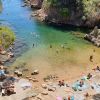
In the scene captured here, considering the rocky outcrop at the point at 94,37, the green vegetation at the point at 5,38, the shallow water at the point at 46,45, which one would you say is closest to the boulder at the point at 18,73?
the shallow water at the point at 46,45

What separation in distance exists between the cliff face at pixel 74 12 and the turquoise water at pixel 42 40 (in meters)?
2.95

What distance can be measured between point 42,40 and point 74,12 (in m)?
13.1

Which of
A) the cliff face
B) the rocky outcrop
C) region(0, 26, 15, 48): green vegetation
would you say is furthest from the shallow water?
the cliff face

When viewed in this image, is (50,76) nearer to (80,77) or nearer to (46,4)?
(80,77)

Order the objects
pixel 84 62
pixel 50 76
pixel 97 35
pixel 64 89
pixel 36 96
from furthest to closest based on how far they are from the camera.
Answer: pixel 97 35
pixel 84 62
pixel 50 76
pixel 64 89
pixel 36 96

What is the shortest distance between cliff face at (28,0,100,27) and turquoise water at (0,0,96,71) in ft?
9.69

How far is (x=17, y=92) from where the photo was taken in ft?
128

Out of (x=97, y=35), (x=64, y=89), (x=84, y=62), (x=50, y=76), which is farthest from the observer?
(x=97, y=35)

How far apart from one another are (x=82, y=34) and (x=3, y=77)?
80.3ft

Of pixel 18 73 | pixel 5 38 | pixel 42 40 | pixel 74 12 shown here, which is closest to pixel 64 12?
pixel 74 12

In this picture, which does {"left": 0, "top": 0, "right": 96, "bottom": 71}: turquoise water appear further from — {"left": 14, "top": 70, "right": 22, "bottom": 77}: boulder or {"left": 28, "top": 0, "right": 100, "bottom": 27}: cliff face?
{"left": 14, "top": 70, "right": 22, "bottom": 77}: boulder

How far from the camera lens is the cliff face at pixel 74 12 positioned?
66188mm

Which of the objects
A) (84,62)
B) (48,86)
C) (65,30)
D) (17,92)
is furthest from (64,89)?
(65,30)

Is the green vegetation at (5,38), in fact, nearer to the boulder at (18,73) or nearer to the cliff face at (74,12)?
the boulder at (18,73)
